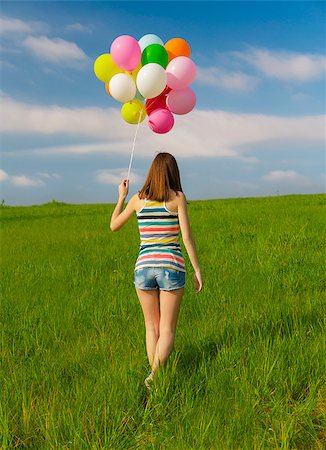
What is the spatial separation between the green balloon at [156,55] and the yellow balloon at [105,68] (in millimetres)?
506

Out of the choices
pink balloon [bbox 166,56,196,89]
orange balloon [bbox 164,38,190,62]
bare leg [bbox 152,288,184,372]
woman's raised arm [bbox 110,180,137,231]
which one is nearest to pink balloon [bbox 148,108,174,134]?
pink balloon [bbox 166,56,196,89]

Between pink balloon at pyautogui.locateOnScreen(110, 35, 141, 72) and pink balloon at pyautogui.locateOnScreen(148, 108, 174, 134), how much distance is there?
564 mm

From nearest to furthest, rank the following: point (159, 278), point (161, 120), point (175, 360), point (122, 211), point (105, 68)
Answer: point (159, 278)
point (175, 360)
point (122, 211)
point (161, 120)
point (105, 68)

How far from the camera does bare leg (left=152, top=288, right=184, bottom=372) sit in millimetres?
4004

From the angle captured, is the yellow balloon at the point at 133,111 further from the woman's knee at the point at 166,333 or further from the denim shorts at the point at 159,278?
the woman's knee at the point at 166,333

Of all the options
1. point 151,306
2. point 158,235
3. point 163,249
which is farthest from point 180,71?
point 151,306

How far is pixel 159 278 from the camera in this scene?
13.0ft

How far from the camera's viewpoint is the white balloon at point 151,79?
4.82 metres

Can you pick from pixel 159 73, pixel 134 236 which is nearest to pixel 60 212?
pixel 134 236

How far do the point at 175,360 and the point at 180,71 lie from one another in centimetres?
287

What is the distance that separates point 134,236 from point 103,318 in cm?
692

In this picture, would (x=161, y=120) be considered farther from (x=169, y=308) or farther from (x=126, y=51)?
(x=169, y=308)

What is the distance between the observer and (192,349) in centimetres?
470

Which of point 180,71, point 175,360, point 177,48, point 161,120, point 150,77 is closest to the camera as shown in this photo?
point 175,360
